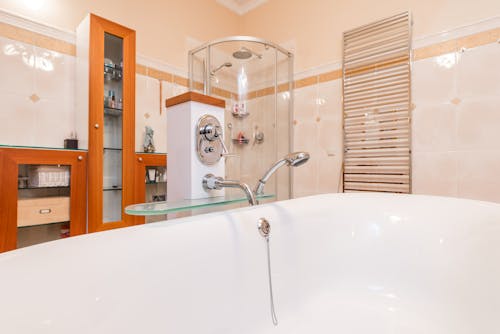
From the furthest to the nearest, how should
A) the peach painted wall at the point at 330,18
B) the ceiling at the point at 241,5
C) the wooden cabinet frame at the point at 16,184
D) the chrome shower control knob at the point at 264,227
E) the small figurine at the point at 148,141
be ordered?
the ceiling at the point at 241,5, the small figurine at the point at 148,141, the peach painted wall at the point at 330,18, the wooden cabinet frame at the point at 16,184, the chrome shower control knob at the point at 264,227

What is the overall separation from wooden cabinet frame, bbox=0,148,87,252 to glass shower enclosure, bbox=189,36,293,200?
Result: 3.56ft

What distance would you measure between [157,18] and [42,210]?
1.71 metres

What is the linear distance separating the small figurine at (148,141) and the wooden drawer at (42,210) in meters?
→ 0.67

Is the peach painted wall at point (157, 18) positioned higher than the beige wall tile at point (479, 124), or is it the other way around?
the peach painted wall at point (157, 18)

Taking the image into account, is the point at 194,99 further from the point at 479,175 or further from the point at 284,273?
the point at 479,175

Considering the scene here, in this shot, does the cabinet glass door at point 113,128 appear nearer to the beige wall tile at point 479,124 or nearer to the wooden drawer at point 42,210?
the wooden drawer at point 42,210

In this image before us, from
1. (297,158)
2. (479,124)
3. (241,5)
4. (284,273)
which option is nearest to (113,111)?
(297,158)

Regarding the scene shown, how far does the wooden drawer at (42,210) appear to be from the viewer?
4.33ft

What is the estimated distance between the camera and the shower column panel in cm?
106

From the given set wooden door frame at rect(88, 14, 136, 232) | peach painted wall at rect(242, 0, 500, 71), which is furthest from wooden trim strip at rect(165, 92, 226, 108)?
peach painted wall at rect(242, 0, 500, 71)

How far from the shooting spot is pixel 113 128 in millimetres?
1735

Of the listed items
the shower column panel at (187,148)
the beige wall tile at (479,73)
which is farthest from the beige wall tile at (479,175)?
the shower column panel at (187,148)

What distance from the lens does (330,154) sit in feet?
6.86

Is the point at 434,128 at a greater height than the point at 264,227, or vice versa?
the point at 434,128
